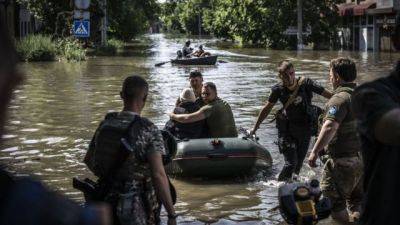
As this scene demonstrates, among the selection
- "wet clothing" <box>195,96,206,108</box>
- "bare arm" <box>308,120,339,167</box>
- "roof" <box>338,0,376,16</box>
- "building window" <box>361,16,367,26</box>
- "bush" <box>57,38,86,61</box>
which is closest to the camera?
"bare arm" <box>308,120,339,167</box>

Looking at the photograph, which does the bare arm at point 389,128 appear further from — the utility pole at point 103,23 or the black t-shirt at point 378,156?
the utility pole at point 103,23

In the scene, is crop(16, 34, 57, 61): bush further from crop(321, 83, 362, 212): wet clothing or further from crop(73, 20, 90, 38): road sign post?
crop(321, 83, 362, 212): wet clothing

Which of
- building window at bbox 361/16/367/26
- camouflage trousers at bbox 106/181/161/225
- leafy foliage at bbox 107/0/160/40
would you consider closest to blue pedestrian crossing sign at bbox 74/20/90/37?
camouflage trousers at bbox 106/181/161/225

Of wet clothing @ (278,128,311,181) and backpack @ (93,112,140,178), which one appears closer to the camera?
backpack @ (93,112,140,178)

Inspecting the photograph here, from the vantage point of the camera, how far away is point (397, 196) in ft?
8.57

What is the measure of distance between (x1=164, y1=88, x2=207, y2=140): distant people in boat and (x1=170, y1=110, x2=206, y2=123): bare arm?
11cm

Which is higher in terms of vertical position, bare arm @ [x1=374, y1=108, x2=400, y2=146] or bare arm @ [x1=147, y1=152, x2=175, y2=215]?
bare arm @ [x1=374, y1=108, x2=400, y2=146]

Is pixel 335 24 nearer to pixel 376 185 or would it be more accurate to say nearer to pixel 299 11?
pixel 299 11

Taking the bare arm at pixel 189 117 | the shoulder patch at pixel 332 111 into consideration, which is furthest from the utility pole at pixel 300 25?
the shoulder patch at pixel 332 111

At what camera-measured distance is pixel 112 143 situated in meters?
4.28

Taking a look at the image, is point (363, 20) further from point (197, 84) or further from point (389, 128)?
point (389, 128)

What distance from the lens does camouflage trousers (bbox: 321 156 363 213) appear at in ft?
19.7

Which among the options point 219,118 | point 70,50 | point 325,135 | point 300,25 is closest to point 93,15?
point 70,50

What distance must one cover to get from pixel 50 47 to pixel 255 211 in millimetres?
30034
